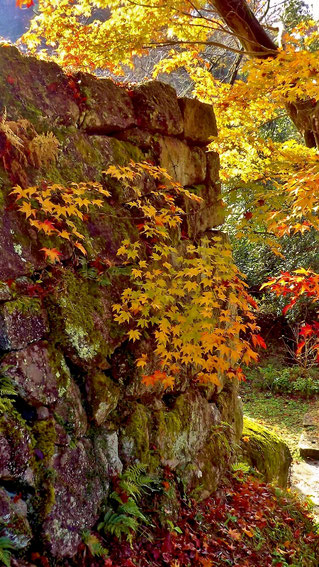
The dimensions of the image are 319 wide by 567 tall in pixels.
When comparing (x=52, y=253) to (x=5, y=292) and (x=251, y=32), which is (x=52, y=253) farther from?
(x=251, y=32)

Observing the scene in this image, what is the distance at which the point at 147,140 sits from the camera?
4.54 meters

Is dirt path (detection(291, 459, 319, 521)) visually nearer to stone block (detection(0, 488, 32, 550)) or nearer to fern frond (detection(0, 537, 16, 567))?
stone block (detection(0, 488, 32, 550))

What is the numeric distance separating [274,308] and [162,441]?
9.68 meters

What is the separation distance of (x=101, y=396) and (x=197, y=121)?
12.4 feet

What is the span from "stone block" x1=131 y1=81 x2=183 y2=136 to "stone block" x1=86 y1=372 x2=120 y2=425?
283cm

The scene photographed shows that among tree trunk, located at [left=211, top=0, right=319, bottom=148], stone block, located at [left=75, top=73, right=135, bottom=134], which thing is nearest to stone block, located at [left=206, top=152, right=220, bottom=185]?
tree trunk, located at [left=211, top=0, right=319, bottom=148]

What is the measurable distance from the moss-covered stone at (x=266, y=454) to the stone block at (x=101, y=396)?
295 centimetres

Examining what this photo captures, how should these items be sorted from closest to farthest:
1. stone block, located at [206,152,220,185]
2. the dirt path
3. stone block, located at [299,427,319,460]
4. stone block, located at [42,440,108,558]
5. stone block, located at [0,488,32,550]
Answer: stone block, located at [0,488,32,550], stone block, located at [42,440,108,558], stone block, located at [206,152,220,185], the dirt path, stone block, located at [299,427,319,460]

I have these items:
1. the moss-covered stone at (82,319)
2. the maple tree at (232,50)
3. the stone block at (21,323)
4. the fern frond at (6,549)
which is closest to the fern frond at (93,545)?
the fern frond at (6,549)

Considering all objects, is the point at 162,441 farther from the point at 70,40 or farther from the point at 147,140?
the point at 70,40

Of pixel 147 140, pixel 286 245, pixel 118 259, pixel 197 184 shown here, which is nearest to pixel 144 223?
pixel 118 259

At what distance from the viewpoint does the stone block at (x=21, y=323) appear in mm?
2703

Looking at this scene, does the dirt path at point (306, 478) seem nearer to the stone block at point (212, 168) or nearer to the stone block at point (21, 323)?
the stone block at point (212, 168)

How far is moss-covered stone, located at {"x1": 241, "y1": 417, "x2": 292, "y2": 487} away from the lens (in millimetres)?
5567
